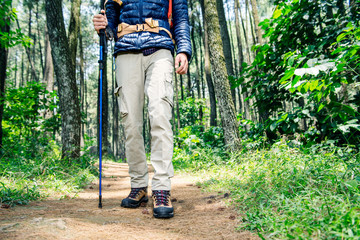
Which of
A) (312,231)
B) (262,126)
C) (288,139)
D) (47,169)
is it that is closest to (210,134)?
(262,126)

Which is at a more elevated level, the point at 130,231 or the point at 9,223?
the point at 9,223

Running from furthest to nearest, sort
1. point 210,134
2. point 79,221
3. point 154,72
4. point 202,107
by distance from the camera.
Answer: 1. point 202,107
2. point 210,134
3. point 154,72
4. point 79,221

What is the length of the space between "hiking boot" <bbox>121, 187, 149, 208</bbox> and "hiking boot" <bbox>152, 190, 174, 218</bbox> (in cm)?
36

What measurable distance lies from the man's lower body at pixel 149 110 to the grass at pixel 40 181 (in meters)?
1.13

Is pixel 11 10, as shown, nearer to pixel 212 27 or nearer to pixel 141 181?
pixel 212 27

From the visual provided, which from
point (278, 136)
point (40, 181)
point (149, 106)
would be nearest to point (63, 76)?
point (40, 181)

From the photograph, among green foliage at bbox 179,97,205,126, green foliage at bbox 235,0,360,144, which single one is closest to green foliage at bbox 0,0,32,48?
green foliage at bbox 235,0,360,144

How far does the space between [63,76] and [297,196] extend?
5056mm

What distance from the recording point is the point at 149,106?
2502 millimetres

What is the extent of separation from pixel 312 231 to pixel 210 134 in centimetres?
536

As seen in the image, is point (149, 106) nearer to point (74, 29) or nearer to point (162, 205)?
point (162, 205)

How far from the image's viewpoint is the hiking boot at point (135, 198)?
2.61 m

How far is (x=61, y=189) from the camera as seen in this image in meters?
3.41

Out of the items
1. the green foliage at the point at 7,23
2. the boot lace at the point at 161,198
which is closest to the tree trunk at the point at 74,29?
the green foliage at the point at 7,23
